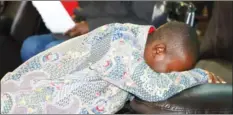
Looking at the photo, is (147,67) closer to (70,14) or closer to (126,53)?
(126,53)

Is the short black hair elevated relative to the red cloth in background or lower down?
lower down

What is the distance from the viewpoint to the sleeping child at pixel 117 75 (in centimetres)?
96

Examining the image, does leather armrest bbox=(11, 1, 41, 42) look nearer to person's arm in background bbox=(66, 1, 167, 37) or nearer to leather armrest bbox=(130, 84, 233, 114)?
person's arm in background bbox=(66, 1, 167, 37)

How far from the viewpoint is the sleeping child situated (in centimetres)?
96

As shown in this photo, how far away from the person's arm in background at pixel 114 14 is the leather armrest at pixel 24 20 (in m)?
0.34

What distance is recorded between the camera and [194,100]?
3.07ft

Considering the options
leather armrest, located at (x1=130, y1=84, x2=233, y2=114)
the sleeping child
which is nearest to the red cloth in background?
the sleeping child

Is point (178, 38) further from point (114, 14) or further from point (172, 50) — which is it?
point (114, 14)

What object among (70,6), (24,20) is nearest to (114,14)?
(70,6)

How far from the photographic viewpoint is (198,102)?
0.94 metres

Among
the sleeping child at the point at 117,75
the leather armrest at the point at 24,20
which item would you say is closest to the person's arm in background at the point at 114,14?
the leather armrest at the point at 24,20

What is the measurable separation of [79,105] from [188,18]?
0.99m

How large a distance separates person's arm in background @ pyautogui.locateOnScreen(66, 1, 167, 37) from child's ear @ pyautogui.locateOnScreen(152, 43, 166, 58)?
0.57 meters

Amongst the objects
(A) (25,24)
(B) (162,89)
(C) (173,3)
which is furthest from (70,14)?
(B) (162,89)
